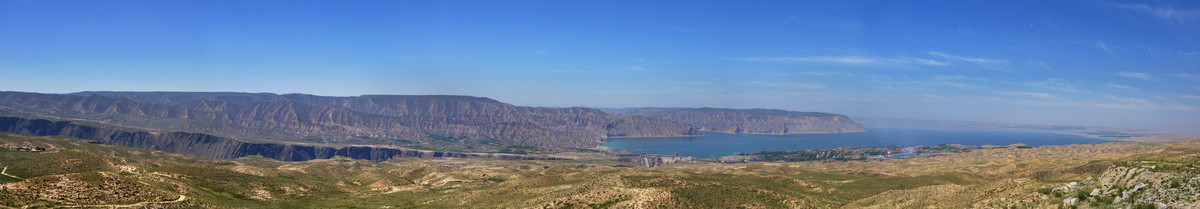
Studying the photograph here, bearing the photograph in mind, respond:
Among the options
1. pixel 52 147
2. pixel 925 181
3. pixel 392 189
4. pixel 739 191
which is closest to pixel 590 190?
pixel 739 191

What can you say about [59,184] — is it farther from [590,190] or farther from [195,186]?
[590,190]

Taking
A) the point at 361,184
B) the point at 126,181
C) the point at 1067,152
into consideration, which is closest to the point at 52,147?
the point at 361,184

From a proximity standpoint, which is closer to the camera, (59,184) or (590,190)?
(59,184)

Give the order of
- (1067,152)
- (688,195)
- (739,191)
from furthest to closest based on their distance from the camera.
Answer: (1067,152) < (739,191) < (688,195)

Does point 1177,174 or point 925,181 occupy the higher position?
point 1177,174

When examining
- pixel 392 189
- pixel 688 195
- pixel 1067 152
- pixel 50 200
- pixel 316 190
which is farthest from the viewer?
pixel 1067 152

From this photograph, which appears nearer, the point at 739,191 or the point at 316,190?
the point at 739,191

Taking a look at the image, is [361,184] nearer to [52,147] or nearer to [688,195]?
[688,195]

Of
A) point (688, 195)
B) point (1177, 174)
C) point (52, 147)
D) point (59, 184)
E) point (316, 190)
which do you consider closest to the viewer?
point (1177, 174)

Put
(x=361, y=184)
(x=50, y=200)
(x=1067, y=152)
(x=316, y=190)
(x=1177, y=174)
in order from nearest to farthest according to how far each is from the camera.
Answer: (x=1177, y=174) < (x=50, y=200) < (x=316, y=190) < (x=361, y=184) < (x=1067, y=152)
